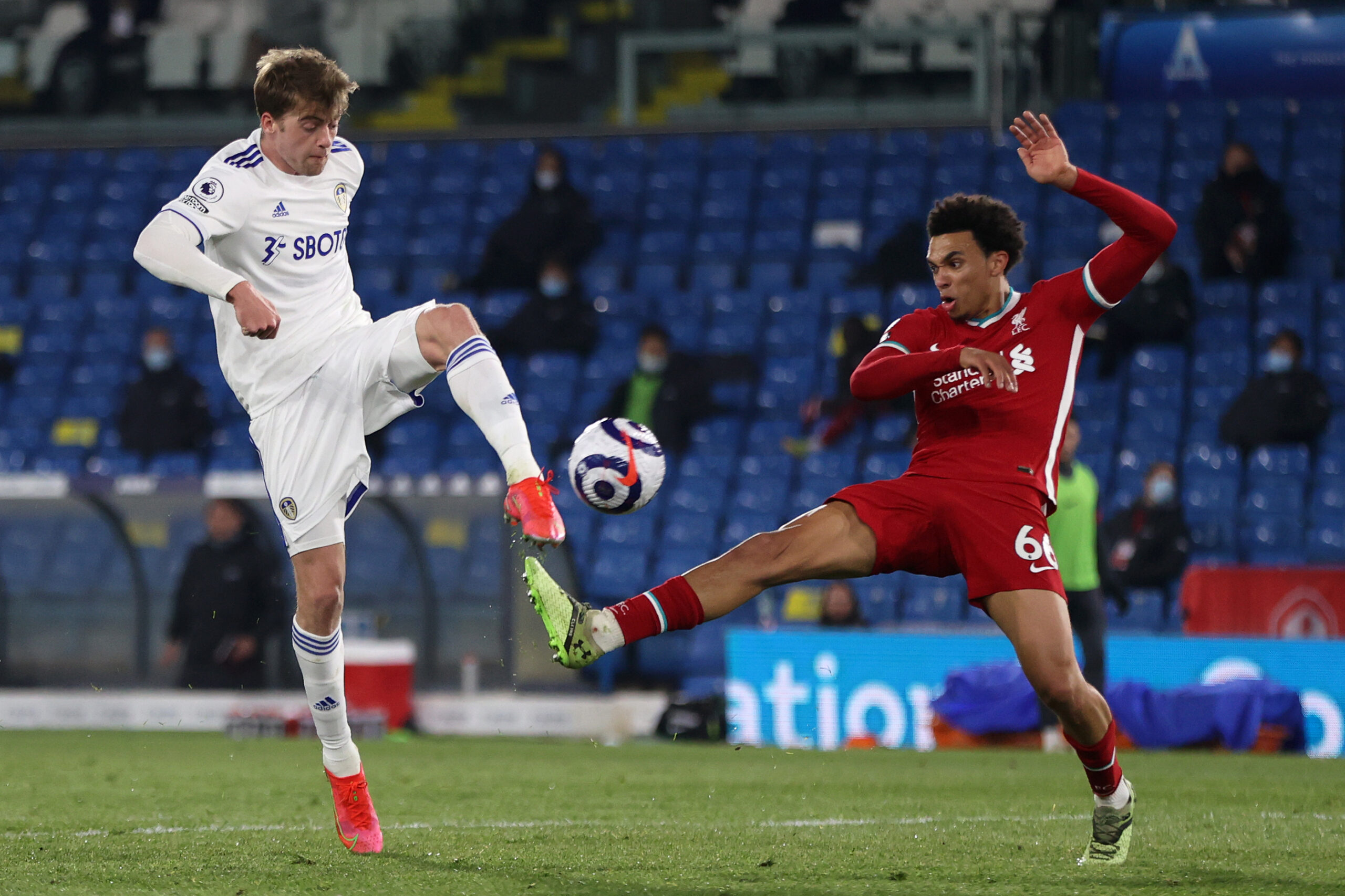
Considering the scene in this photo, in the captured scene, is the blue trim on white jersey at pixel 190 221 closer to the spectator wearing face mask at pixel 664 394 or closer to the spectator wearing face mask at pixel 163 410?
the spectator wearing face mask at pixel 664 394

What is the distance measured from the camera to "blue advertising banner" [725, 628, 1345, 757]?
1080 cm

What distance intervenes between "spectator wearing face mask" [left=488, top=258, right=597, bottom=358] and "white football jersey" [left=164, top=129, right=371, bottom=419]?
33.4 feet

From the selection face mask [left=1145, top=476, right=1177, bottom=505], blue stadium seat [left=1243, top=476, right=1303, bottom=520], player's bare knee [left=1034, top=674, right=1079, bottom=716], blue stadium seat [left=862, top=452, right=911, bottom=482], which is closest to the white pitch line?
player's bare knee [left=1034, top=674, right=1079, bottom=716]

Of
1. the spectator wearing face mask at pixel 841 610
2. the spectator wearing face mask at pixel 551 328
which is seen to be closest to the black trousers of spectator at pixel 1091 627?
the spectator wearing face mask at pixel 841 610

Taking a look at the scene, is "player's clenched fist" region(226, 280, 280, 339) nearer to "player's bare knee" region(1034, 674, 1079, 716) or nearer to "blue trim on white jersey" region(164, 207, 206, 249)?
"blue trim on white jersey" region(164, 207, 206, 249)

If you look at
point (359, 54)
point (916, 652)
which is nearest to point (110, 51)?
point (359, 54)

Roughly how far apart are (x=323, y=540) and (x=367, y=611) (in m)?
7.06

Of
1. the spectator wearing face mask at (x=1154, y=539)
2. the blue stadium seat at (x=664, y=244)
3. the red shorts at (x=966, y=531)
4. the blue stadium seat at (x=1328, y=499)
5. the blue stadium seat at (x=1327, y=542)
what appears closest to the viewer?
the red shorts at (x=966, y=531)

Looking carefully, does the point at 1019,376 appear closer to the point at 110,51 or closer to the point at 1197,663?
the point at 1197,663

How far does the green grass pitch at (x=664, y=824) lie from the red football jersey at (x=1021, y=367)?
45.7 inches

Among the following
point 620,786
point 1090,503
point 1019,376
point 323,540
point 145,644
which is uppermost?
point 1019,376

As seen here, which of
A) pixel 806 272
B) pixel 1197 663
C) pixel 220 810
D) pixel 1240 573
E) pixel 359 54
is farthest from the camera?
pixel 359 54

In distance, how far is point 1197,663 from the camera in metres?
10.8

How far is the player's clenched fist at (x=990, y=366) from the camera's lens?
4.95 m
